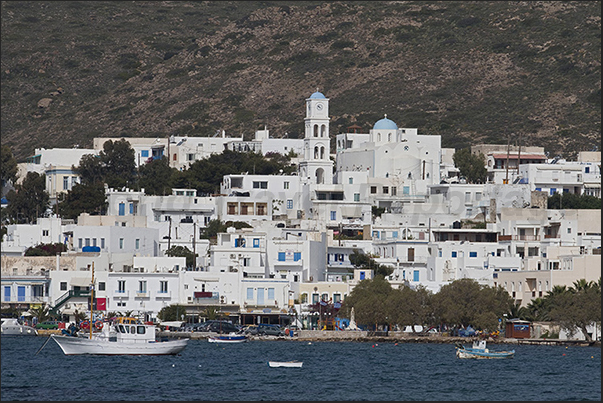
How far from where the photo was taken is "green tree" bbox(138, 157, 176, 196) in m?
130

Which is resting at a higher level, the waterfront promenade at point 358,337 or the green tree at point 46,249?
the green tree at point 46,249

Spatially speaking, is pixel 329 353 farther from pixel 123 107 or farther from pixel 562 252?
pixel 123 107

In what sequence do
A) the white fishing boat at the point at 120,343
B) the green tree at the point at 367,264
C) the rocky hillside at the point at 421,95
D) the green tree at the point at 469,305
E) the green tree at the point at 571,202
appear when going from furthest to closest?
the rocky hillside at the point at 421,95, the green tree at the point at 571,202, the green tree at the point at 367,264, the green tree at the point at 469,305, the white fishing boat at the point at 120,343

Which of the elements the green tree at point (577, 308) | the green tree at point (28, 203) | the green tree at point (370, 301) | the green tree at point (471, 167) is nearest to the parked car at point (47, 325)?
the green tree at point (370, 301)

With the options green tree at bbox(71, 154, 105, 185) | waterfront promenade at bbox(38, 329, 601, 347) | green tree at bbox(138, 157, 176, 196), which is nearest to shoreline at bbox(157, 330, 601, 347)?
waterfront promenade at bbox(38, 329, 601, 347)

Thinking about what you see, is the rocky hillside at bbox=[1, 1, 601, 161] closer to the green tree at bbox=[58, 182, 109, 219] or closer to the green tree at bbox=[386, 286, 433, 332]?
the green tree at bbox=[58, 182, 109, 219]

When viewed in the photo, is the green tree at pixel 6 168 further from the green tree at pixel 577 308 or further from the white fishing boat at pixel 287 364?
the white fishing boat at pixel 287 364

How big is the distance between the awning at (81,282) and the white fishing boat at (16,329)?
15.4 feet

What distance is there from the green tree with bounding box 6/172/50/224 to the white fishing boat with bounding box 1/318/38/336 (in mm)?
32316

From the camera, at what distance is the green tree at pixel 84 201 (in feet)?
405

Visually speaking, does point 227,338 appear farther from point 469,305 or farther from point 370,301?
point 469,305

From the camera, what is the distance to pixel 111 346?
7556cm

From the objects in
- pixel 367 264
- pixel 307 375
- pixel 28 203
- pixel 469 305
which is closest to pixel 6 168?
pixel 28 203

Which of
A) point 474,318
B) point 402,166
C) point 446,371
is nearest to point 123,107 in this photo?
point 402,166
